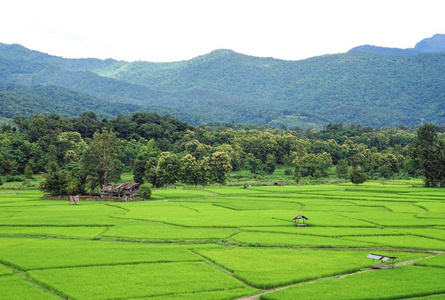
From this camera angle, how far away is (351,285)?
22500 mm

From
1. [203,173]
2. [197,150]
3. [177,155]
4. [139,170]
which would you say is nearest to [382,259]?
[203,173]

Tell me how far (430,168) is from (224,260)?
5368cm

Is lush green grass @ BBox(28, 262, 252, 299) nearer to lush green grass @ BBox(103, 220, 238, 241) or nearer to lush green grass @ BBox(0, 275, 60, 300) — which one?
lush green grass @ BBox(0, 275, 60, 300)

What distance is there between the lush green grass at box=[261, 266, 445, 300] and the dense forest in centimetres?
4773

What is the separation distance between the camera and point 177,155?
99.4 metres

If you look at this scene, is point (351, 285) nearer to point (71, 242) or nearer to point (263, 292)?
point (263, 292)

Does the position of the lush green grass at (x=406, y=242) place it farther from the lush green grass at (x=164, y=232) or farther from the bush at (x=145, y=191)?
the bush at (x=145, y=191)

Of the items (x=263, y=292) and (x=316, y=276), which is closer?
(x=263, y=292)

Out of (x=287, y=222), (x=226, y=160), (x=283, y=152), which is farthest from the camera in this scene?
(x=283, y=152)

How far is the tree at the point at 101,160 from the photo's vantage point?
7144cm

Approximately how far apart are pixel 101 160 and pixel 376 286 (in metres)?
56.2

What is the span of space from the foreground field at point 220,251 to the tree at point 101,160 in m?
17.2

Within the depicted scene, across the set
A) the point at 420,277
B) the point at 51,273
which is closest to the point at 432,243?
the point at 420,277

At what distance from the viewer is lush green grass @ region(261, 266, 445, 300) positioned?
2109 cm
